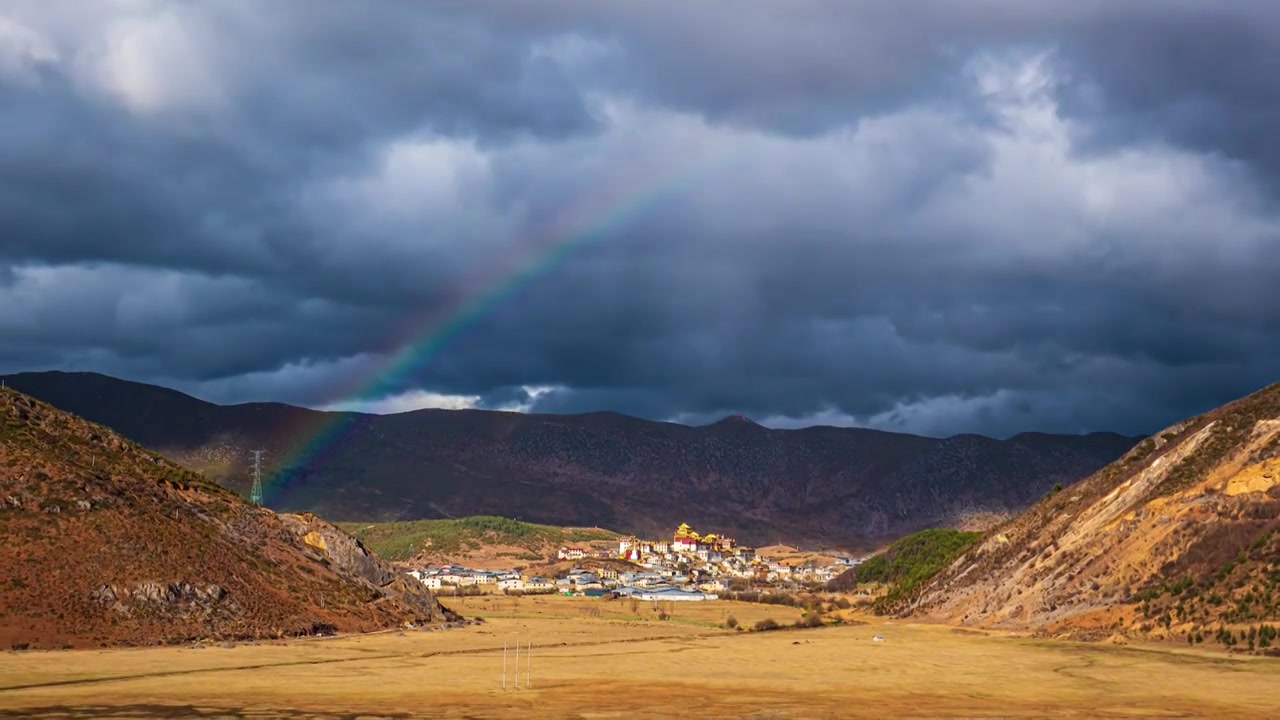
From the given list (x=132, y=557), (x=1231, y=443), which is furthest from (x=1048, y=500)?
(x=132, y=557)

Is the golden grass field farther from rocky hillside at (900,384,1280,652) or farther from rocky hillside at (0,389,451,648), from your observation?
rocky hillside at (900,384,1280,652)

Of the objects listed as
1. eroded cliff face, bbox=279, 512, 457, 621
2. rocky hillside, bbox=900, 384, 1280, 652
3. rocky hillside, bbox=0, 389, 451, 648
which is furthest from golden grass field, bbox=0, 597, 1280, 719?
eroded cliff face, bbox=279, 512, 457, 621

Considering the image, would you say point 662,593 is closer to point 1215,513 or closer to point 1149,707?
point 1215,513

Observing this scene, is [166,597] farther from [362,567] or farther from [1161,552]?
[1161,552]

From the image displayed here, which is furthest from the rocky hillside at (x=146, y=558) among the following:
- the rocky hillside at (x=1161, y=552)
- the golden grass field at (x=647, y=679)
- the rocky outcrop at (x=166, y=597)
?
the rocky hillside at (x=1161, y=552)

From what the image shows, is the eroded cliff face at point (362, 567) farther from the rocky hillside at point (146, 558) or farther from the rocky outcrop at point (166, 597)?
the rocky outcrop at point (166, 597)

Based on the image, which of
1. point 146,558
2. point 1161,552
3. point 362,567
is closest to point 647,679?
point 146,558
